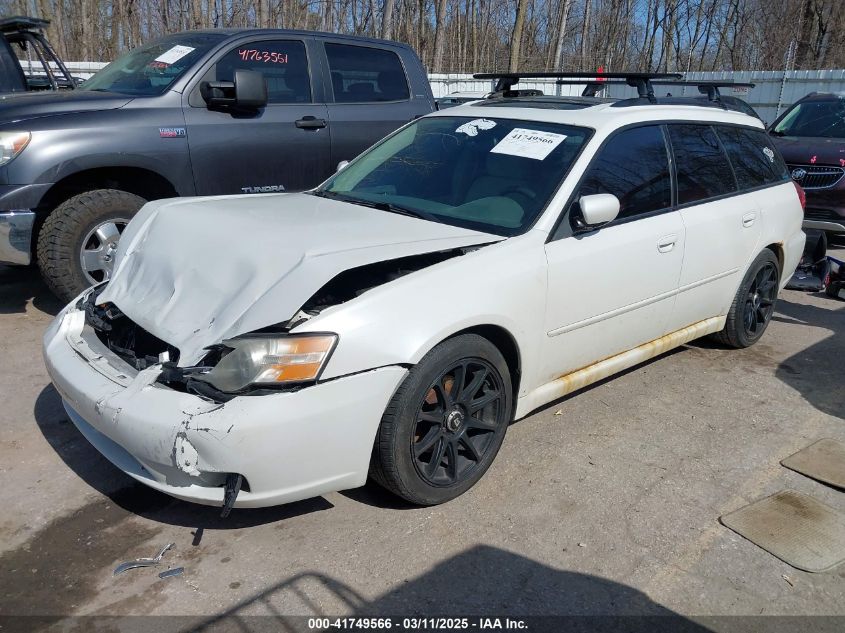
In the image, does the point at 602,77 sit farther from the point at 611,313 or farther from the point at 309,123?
the point at 309,123

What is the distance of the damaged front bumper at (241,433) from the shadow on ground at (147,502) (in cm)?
37

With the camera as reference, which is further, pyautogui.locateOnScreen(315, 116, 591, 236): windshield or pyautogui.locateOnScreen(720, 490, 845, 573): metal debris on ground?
pyautogui.locateOnScreen(315, 116, 591, 236): windshield

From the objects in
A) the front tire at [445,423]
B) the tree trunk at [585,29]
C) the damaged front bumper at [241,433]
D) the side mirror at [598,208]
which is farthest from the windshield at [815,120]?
the tree trunk at [585,29]

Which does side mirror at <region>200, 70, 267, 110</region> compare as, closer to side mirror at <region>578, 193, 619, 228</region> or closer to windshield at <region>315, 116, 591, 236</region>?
windshield at <region>315, 116, 591, 236</region>

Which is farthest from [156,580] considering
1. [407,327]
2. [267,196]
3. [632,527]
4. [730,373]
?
[730,373]

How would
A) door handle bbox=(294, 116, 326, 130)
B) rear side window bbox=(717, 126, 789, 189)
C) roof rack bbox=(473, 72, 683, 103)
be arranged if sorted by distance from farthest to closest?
door handle bbox=(294, 116, 326, 130) → rear side window bbox=(717, 126, 789, 189) → roof rack bbox=(473, 72, 683, 103)

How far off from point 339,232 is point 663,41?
35.8m

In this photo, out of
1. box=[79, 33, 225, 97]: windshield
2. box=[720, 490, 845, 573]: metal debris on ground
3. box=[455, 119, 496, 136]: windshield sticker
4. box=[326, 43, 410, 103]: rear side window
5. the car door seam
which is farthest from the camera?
box=[326, 43, 410, 103]: rear side window

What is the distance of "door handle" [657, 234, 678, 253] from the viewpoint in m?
3.96

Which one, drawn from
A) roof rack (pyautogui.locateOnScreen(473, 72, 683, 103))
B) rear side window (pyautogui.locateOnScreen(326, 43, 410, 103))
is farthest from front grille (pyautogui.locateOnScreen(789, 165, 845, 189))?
rear side window (pyautogui.locateOnScreen(326, 43, 410, 103))

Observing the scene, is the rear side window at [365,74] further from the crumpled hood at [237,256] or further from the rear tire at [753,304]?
the rear tire at [753,304]

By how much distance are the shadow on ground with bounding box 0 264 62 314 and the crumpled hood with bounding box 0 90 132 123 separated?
1.51m

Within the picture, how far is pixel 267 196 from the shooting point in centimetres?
420

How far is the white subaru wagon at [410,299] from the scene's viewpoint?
8.59 feet
